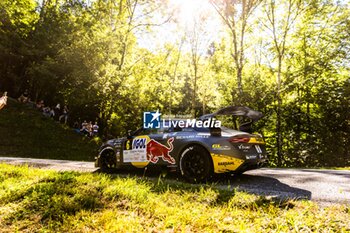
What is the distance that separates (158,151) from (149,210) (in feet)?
8.63

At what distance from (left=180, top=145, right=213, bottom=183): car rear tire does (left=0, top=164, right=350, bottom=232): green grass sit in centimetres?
69

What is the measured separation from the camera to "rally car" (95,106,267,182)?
580 centimetres

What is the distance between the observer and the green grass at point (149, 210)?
3.60 m

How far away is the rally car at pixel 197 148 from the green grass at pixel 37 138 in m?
11.0

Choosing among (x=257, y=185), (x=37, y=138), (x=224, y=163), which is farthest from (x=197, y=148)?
(x=37, y=138)

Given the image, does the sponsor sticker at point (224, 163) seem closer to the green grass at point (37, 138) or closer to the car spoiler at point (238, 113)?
the car spoiler at point (238, 113)

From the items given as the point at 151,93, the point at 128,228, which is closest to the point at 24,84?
the point at 151,93

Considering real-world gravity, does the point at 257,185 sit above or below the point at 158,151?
below

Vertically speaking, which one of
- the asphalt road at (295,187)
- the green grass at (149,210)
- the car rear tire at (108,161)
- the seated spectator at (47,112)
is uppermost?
the seated spectator at (47,112)

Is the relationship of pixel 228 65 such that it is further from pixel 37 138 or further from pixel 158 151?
pixel 158 151

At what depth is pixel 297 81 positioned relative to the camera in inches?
701

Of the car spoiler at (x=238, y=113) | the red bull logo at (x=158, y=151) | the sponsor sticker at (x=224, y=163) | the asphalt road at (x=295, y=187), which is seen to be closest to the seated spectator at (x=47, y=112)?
the red bull logo at (x=158, y=151)

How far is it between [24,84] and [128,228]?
32.8 meters

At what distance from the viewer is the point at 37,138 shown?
19375 mm
